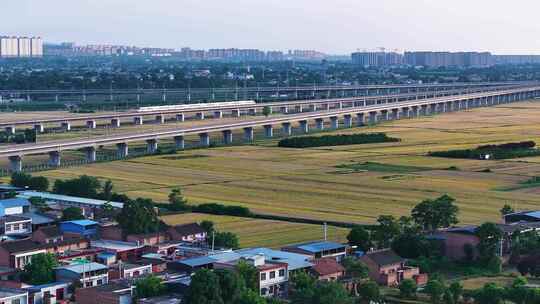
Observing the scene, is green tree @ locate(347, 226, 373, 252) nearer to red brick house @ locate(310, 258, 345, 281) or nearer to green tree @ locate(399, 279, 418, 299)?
red brick house @ locate(310, 258, 345, 281)

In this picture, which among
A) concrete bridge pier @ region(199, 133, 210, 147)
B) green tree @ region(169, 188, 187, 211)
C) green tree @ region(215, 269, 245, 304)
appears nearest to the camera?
green tree @ region(215, 269, 245, 304)

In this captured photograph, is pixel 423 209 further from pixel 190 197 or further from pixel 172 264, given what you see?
pixel 190 197

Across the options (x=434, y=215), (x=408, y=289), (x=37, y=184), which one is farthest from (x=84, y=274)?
(x=37, y=184)

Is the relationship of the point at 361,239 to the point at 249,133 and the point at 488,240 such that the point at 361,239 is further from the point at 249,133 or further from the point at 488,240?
the point at 249,133

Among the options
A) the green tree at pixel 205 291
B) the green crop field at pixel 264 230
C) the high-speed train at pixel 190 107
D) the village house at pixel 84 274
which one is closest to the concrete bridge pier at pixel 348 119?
the high-speed train at pixel 190 107

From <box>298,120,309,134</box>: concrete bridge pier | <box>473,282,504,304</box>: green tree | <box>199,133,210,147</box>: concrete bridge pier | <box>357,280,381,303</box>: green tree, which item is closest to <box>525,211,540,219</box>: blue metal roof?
<box>473,282,504,304</box>: green tree
